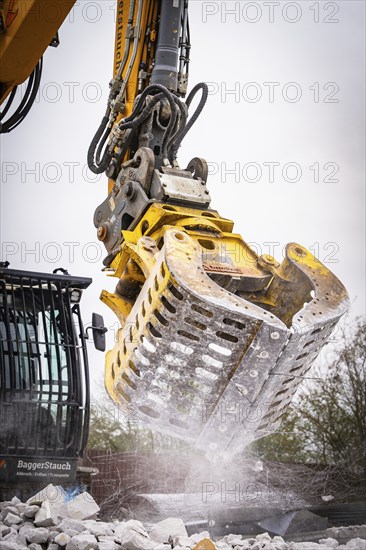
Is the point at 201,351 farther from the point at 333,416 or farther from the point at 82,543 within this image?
the point at 333,416

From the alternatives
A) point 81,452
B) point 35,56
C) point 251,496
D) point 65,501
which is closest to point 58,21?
point 35,56

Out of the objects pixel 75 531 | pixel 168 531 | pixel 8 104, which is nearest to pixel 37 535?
pixel 75 531

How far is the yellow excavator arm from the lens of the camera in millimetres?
5488

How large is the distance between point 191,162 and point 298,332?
5.93 feet

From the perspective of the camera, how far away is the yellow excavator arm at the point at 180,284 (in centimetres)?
549

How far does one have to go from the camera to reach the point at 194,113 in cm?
683

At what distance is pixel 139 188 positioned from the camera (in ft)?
20.8

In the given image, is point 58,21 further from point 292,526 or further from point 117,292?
point 292,526

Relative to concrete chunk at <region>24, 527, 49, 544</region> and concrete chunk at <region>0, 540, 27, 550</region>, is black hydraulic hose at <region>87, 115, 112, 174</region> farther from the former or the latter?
concrete chunk at <region>0, 540, 27, 550</region>

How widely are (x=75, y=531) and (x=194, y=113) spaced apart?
9.98 ft

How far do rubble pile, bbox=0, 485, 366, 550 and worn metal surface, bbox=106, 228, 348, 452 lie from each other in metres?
0.67

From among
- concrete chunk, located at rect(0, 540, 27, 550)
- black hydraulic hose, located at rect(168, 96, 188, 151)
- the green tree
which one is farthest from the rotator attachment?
the green tree

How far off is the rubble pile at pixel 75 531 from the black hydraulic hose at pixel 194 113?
252 cm

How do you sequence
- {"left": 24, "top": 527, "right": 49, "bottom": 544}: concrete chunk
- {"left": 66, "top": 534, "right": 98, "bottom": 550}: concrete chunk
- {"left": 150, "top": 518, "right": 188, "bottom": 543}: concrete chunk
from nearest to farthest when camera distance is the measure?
{"left": 66, "top": 534, "right": 98, "bottom": 550}: concrete chunk < {"left": 24, "top": 527, "right": 49, "bottom": 544}: concrete chunk < {"left": 150, "top": 518, "right": 188, "bottom": 543}: concrete chunk
